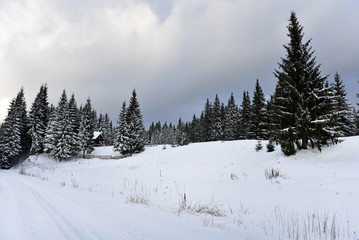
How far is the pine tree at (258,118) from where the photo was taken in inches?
1212

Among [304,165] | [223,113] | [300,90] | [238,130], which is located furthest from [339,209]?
[223,113]

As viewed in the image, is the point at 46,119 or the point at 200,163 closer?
the point at 200,163

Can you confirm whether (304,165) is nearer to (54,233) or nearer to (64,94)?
(54,233)

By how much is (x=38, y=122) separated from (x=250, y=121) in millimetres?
46244

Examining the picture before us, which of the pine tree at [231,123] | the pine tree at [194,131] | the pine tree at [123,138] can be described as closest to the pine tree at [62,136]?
the pine tree at [123,138]

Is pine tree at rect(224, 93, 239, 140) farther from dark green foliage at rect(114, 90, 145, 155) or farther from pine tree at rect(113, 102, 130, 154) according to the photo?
pine tree at rect(113, 102, 130, 154)

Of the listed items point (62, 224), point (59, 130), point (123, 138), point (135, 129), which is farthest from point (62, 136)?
point (62, 224)

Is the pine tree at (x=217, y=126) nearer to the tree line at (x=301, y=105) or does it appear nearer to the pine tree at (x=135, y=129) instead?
the pine tree at (x=135, y=129)

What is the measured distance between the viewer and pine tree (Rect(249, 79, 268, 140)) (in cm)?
3078

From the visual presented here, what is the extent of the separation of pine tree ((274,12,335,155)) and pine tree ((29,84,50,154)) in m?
47.1

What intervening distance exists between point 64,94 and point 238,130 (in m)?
42.4

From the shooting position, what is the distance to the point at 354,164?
993cm

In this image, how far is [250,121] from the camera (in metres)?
33.6

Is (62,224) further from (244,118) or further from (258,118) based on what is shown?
(244,118)
